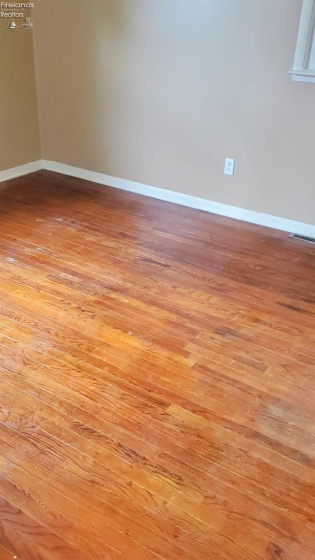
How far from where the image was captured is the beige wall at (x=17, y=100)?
12.5 ft

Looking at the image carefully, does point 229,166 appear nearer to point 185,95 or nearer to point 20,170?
point 185,95

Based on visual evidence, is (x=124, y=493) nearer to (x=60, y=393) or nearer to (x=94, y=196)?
(x=60, y=393)

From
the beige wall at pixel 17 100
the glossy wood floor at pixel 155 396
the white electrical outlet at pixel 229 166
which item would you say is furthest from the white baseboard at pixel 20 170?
the white electrical outlet at pixel 229 166

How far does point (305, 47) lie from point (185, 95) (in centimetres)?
87

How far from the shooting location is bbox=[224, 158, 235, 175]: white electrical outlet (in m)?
3.42

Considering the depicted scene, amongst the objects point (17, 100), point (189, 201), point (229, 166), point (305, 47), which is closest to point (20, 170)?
point (17, 100)

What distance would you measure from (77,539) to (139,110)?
3.07m

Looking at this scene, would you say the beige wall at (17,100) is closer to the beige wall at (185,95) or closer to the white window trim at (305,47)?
the beige wall at (185,95)

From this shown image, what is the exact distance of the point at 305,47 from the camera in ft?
9.48

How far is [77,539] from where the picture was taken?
4.42 ft

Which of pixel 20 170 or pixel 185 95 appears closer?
pixel 185 95

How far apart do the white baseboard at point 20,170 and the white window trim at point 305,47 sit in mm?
Answer: 2343

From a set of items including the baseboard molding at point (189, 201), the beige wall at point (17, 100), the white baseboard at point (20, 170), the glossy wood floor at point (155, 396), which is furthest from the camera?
the white baseboard at point (20, 170)

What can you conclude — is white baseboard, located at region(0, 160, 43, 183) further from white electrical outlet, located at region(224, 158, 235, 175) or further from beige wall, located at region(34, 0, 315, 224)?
white electrical outlet, located at region(224, 158, 235, 175)
